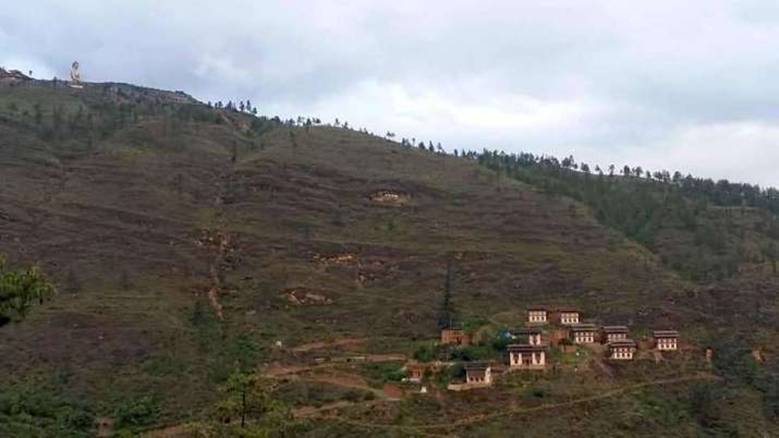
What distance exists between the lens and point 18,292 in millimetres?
19250

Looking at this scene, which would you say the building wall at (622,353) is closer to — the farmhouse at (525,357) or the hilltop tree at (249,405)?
the farmhouse at (525,357)

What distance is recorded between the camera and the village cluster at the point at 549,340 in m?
56.1

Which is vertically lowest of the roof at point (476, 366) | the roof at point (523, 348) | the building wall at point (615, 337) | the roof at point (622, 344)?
the roof at point (476, 366)

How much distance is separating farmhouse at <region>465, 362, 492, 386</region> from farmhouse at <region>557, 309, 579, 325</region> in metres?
13.3

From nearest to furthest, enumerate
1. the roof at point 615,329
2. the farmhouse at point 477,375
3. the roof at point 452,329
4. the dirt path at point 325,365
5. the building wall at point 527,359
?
the farmhouse at point 477,375
the building wall at point 527,359
the dirt path at point 325,365
the roof at point 615,329
the roof at point 452,329

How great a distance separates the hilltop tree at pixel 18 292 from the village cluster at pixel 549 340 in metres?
36.8

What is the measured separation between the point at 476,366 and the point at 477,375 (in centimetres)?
54

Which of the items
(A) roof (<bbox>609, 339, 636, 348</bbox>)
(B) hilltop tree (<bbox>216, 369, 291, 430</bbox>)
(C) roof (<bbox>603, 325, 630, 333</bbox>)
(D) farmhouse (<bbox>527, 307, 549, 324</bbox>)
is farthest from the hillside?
(B) hilltop tree (<bbox>216, 369, 291, 430</bbox>)

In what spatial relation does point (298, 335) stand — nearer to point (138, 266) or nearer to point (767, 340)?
point (138, 266)

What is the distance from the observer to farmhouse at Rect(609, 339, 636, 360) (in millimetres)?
59000

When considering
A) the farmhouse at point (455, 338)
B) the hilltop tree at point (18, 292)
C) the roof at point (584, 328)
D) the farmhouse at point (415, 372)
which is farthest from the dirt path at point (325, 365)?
the hilltop tree at point (18, 292)

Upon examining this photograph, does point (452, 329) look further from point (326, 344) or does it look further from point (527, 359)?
point (326, 344)

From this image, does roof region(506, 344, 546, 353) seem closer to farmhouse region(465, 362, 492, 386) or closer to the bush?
farmhouse region(465, 362, 492, 386)

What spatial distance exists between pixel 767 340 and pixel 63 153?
72375 millimetres
